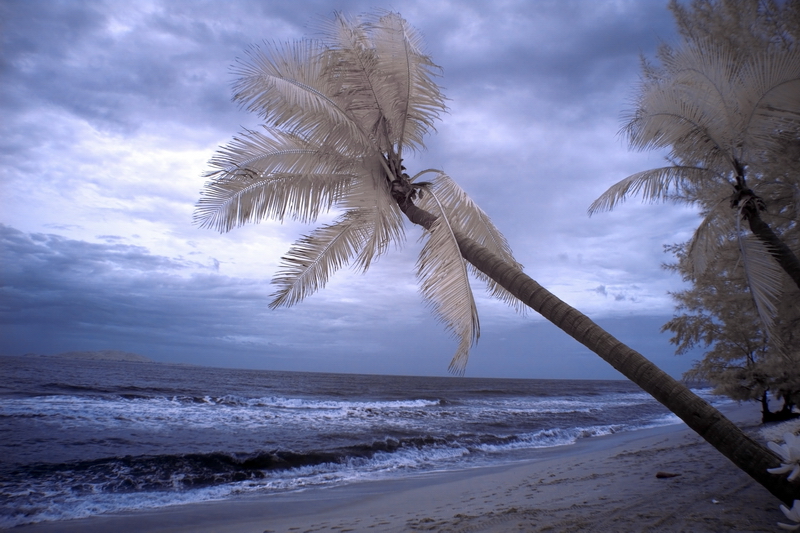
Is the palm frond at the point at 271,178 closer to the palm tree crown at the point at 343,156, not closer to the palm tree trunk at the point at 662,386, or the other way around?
the palm tree crown at the point at 343,156

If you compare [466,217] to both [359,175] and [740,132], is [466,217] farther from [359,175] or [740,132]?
[740,132]

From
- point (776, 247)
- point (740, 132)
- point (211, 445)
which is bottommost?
point (211, 445)

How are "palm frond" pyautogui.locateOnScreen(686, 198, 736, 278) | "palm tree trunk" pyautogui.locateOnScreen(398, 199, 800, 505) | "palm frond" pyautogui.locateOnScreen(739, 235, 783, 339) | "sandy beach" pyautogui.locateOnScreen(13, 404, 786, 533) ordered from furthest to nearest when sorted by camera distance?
"palm frond" pyautogui.locateOnScreen(686, 198, 736, 278) < "palm frond" pyautogui.locateOnScreen(739, 235, 783, 339) < "sandy beach" pyautogui.locateOnScreen(13, 404, 786, 533) < "palm tree trunk" pyautogui.locateOnScreen(398, 199, 800, 505)

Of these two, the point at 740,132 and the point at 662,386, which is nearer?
the point at 662,386

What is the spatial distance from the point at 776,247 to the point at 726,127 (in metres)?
2.17

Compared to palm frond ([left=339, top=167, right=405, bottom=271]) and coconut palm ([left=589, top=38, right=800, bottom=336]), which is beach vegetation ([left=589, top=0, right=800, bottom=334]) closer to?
coconut palm ([left=589, top=38, right=800, bottom=336])

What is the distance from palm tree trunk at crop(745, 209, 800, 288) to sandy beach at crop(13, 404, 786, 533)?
338 cm

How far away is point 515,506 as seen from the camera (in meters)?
6.81

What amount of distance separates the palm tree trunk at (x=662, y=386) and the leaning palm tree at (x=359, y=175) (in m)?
0.03

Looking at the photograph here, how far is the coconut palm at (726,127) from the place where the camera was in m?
7.02

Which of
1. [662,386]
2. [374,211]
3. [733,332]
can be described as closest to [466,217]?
[374,211]

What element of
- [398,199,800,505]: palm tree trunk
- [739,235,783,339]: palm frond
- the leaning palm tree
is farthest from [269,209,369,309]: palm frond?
[739,235,783,339]: palm frond

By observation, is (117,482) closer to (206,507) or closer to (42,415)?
(206,507)

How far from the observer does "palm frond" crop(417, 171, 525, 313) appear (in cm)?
715
